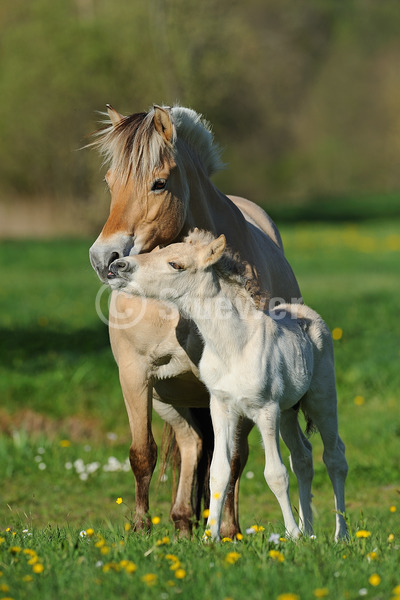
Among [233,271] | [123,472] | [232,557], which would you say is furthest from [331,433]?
[123,472]

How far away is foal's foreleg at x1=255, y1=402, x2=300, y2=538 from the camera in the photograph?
177 inches

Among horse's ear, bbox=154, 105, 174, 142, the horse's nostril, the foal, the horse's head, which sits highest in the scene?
horse's ear, bbox=154, 105, 174, 142

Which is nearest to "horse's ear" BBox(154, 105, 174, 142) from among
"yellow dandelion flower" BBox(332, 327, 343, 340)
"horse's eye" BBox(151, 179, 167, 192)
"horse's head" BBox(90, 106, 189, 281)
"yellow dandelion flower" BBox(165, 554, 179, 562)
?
"horse's head" BBox(90, 106, 189, 281)

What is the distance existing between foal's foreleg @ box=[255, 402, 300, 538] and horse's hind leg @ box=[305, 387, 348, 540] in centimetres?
68

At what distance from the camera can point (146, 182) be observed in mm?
4793

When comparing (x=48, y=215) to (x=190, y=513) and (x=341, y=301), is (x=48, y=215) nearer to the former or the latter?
(x=341, y=301)

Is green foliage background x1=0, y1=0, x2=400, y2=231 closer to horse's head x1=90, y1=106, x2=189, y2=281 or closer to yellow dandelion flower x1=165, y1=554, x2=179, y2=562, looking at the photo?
horse's head x1=90, y1=106, x2=189, y2=281

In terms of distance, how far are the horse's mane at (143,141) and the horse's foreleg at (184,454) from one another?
181cm

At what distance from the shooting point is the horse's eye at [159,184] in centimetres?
480

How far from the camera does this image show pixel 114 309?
18.2 ft

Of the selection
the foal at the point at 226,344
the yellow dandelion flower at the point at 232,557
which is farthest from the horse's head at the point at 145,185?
the yellow dandelion flower at the point at 232,557

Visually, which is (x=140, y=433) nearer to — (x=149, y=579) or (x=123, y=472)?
(x=149, y=579)

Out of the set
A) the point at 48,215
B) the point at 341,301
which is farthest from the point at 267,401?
the point at 48,215

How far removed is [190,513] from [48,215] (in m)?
28.4
